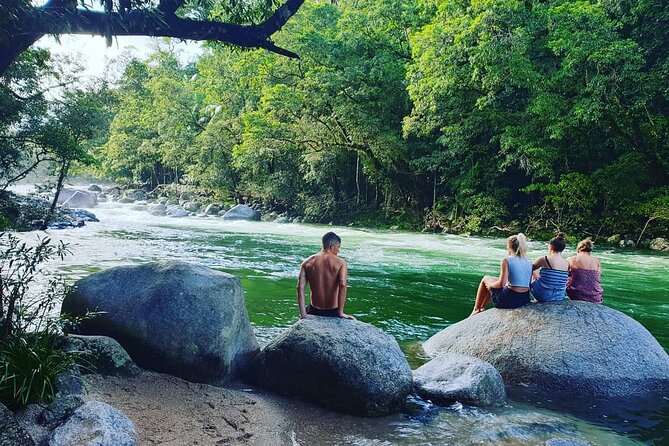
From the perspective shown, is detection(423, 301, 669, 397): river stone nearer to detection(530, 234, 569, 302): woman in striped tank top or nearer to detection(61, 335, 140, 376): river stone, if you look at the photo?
detection(530, 234, 569, 302): woman in striped tank top

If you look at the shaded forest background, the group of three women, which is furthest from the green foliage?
the shaded forest background

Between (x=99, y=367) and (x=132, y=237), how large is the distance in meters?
15.3

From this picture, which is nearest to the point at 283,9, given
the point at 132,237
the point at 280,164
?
the point at 132,237

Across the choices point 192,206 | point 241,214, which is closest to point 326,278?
point 241,214

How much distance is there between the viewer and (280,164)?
1362 inches

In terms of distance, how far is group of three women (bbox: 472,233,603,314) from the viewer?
6.74 meters

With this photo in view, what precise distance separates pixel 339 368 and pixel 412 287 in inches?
256

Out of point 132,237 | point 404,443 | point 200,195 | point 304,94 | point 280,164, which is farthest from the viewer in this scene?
point 200,195

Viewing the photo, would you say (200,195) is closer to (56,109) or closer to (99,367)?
(56,109)

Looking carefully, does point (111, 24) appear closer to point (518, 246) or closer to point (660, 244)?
point (518, 246)

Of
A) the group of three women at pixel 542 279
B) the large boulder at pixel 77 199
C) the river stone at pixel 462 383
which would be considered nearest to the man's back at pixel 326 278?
the river stone at pixel 462 383

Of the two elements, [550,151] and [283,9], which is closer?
[283,9]

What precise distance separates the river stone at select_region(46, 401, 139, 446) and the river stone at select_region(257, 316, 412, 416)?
1.76 m

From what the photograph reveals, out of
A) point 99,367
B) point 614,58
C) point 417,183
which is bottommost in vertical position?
point 99,367
